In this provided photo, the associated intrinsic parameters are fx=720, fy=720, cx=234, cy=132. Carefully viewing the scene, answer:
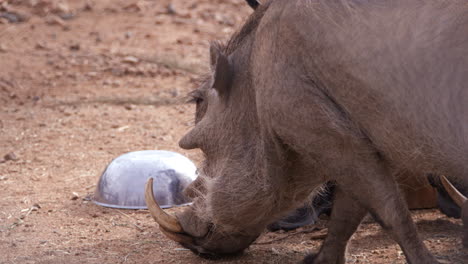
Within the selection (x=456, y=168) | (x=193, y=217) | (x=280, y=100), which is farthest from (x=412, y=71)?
(x=193, y=217)

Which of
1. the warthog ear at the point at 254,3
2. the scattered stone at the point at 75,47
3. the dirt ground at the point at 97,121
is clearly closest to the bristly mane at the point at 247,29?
the warthog ear at the point at 254,3

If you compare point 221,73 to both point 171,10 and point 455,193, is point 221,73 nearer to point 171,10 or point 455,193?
point 455,193

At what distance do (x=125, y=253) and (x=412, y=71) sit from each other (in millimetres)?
1777

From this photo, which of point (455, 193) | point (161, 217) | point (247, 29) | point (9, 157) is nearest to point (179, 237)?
point (161, 217)

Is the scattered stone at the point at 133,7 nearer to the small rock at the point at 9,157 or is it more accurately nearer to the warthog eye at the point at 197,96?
the small rock at the point at 9,157

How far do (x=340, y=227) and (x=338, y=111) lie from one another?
0.80m

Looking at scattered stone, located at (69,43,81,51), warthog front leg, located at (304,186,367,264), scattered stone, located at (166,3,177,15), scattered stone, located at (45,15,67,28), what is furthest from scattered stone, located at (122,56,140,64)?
warthog front leg, located at (304,186,367,264)

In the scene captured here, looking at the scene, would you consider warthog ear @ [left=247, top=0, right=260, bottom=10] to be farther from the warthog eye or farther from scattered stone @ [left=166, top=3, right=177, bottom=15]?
scattered stone @ [left=166, top=3, right=177, bottom=15]

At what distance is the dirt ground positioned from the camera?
351 centimetres

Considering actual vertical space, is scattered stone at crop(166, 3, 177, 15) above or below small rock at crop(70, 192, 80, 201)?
below

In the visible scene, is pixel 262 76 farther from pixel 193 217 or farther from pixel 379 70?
pixel 193 217

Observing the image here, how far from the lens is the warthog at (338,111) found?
88.2 inches

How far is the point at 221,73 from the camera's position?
2904 mm

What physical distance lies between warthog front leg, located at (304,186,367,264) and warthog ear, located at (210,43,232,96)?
25.3 inches
